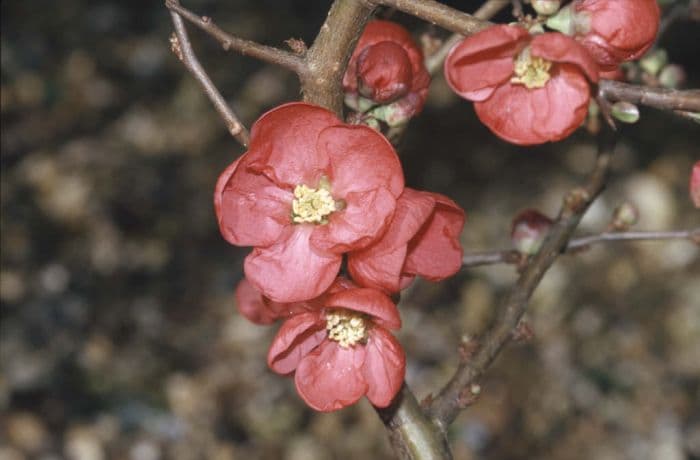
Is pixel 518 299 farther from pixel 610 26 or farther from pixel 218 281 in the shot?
pixel 218 281

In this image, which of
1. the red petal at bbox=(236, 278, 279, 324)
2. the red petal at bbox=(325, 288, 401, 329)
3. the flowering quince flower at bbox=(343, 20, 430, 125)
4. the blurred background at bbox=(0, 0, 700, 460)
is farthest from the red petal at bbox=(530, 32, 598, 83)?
the blurred background at bbox=(0, 0, 700, 460)

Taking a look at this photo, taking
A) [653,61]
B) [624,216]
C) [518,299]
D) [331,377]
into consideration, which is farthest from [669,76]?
[331,377]

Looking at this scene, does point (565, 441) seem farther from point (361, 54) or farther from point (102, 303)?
point (361, 54)

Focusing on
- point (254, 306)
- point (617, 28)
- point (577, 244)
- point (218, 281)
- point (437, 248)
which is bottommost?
point (218, 281)

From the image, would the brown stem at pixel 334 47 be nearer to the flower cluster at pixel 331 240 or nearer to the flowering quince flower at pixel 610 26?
the flower cluster at pixel 331 240

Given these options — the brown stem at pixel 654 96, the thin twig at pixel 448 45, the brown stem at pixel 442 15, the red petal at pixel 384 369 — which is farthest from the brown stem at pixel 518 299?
→ the brown stem at pixel 442 15

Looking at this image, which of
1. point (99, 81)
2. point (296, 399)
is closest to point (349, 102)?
point (296, 399)
